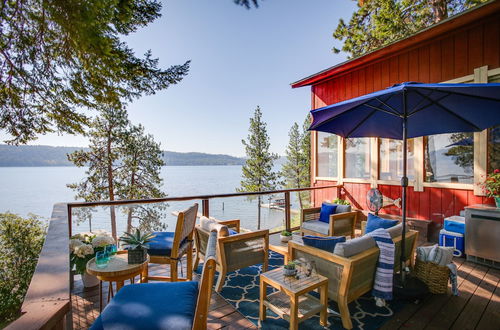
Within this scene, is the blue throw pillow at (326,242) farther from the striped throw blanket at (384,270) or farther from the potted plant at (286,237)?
the potted plant at (286,237)

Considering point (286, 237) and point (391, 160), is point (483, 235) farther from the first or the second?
point (286, 237)

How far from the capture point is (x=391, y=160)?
5504mm

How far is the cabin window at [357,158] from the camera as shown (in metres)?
5.92

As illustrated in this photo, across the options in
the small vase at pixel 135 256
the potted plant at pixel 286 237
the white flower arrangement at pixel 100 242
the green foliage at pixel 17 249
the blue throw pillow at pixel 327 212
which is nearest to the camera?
the small vase at pixel 135 256

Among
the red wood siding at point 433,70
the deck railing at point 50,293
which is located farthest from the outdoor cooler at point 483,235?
the deck railing at point 50,293

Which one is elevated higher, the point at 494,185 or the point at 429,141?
the point at 429,141

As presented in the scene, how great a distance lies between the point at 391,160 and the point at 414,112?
9.87 feet

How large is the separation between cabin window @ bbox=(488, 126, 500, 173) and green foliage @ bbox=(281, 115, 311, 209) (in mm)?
19130

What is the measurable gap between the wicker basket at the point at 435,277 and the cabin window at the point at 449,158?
2.48 meters

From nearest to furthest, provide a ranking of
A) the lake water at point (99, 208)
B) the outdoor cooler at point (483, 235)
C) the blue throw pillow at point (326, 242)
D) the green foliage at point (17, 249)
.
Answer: the blue throw pillow at point (326, 242) < the outdoor cooler at point (483, 235) < the green foliage at point (17, 249) < the lake water at point (99, 208)

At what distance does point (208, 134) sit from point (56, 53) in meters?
36.1

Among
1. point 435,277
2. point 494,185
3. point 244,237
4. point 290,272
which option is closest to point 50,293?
point 290,272

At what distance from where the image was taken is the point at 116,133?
1403cm

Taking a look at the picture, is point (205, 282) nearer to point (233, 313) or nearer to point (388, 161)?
point (233, 313)
